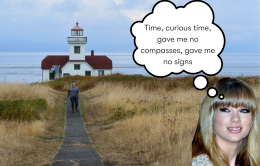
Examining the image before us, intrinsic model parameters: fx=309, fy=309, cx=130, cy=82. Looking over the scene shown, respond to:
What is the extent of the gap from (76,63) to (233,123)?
54.2 m

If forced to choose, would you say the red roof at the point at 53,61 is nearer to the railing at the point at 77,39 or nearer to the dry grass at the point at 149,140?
the railing at the point at 77,39

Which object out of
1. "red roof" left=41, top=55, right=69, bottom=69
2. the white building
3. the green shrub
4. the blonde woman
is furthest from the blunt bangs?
"red roof" left=41, top=55, right=69, bottom=69

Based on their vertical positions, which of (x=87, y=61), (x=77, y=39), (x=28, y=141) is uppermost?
(x=77, y=39)

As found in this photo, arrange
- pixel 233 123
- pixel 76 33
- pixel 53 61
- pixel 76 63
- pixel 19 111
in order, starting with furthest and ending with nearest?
1. pixel 53 61
2. pixel 76 63
3. pixel 76 33
4. pixel 19 111
5. pixel 233 123

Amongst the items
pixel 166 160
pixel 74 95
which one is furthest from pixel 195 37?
pixel 74 95

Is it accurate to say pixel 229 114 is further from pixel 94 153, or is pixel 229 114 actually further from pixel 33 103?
pixel 33 103

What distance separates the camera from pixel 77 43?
175 feet

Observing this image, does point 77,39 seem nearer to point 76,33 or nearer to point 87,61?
point 76,33

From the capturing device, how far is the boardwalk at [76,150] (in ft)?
24.8

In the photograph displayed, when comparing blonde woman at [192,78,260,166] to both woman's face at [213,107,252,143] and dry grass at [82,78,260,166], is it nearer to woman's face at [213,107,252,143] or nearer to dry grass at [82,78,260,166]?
woman's face at [213,107,252,143]

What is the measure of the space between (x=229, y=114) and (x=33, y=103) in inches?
561

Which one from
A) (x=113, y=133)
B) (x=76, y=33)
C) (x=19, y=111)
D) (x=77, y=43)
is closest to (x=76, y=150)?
(x=113, y=133)

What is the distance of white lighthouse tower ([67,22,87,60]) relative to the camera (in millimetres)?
53438

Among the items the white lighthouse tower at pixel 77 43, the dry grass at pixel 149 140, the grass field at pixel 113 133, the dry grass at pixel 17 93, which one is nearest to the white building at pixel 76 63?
the white lighthouse tower at pixel 77 43
